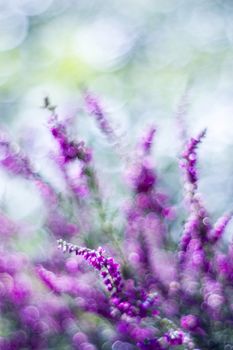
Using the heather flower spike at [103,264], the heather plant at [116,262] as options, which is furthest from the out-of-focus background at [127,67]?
the heather flower spike at [103,264]

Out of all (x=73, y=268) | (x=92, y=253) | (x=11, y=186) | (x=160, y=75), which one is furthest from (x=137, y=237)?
(x=160, y=75)

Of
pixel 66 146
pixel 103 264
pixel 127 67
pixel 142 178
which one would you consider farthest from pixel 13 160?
pixel 127 67

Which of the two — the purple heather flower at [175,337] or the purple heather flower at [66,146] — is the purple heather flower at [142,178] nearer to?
the purple heather flower at [66,146]

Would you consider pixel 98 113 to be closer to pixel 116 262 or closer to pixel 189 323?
pixel 116 262

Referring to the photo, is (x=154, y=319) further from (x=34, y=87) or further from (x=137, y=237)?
(x=34, y=87)

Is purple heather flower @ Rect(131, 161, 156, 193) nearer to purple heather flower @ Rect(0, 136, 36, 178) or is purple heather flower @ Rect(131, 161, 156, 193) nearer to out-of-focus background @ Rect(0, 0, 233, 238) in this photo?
purple heather flower @ Rect(0, 136, 36, 178)
